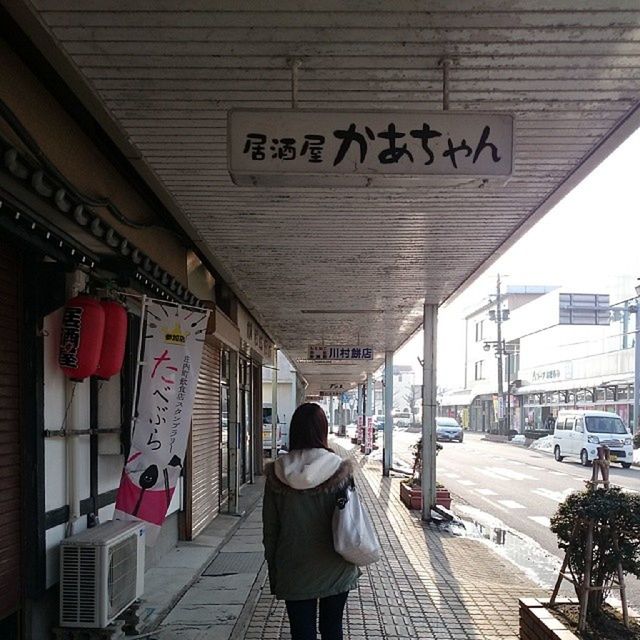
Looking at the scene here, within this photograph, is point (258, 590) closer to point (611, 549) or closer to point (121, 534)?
point (121, 534)

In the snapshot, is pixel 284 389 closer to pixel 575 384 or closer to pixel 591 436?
pixel 591 436

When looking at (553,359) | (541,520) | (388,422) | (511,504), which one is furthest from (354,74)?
(553,359)

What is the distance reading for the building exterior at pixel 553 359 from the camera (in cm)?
3578

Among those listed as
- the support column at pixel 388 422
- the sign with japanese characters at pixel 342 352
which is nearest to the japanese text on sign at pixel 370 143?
the sign with japanese characters at pixel 342 352

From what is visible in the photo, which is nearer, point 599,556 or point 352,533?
point 352,533

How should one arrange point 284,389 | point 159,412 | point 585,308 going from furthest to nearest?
point 284,389 → point 585,308 → point 159,412

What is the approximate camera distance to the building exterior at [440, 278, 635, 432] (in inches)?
1409

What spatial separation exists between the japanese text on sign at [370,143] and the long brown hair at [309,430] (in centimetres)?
133

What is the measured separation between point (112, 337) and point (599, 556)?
376 centimetres

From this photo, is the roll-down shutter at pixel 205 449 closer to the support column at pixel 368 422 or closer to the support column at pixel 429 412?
the support column at pixel 429 412

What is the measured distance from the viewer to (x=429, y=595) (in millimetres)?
6578

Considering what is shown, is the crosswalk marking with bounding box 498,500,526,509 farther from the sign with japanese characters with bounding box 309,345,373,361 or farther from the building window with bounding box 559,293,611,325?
the building window with bounding box 559,293,611,325

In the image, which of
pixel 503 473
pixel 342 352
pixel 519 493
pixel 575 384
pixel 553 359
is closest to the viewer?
pixel 342 352

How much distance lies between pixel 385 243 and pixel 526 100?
3.30 m
